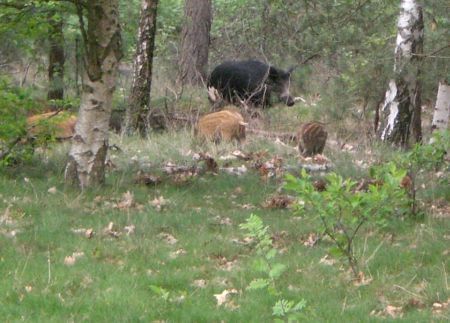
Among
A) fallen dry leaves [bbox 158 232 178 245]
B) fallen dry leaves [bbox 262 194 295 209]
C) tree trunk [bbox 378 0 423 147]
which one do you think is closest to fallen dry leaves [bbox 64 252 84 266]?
fallen dry leaves [bbox 158 232 178 245]

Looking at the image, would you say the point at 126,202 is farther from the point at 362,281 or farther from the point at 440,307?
the point at 440,307

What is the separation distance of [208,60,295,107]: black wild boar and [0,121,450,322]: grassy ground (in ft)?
26.7

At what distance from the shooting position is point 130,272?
7.30 metres

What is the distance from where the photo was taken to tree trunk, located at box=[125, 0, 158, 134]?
14.3 m

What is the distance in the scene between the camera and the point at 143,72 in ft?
48.8

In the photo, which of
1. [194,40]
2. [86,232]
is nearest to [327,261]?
[86,232]

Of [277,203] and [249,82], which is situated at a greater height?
[249,82]

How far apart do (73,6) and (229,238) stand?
4030mm

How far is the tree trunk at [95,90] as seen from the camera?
33.5 ft

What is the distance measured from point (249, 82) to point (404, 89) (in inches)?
207

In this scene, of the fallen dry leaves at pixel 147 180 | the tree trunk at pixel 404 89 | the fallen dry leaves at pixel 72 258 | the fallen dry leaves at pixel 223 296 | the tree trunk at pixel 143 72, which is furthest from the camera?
the tree trunk at pixel 143 72

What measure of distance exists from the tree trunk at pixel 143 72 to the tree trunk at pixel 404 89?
380 centimetres

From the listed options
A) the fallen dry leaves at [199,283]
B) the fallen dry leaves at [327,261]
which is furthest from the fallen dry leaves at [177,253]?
the fallen dry leaves at [327,261]

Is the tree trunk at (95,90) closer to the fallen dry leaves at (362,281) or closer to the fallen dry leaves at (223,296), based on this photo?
the fallen dry leaves at (223,296)
